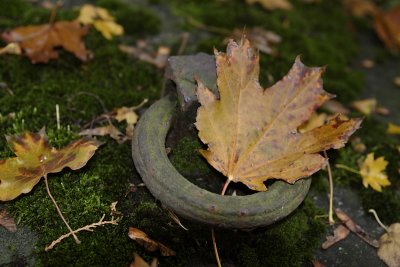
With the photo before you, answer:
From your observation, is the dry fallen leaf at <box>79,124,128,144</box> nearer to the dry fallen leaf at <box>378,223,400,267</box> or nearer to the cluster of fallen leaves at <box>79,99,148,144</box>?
the cluster of fallen leaves at <box>79,99,148,144</box>

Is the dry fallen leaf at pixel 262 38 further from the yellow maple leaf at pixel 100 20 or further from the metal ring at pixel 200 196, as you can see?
the metal ring at pixel 200 196

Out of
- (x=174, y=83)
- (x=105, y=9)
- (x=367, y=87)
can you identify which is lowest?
(x=367, y=87)

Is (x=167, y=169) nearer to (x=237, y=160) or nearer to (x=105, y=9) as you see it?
(x=237, y=160)

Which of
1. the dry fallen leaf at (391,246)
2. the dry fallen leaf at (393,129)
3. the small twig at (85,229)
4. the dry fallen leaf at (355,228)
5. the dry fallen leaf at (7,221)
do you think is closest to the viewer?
the small twig at (85,229)

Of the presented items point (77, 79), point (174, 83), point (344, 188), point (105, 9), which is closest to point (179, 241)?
point (174, 83)

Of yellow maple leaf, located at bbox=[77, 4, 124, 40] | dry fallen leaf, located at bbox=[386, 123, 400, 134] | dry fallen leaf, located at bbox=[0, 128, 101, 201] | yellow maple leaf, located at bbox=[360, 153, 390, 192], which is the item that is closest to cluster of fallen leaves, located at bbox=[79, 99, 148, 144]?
dry fallen leaf, located at bbox=[0, 128, 101, 201]

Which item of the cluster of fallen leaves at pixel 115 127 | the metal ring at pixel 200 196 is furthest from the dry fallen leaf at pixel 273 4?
the metal ring at pixel 200 196

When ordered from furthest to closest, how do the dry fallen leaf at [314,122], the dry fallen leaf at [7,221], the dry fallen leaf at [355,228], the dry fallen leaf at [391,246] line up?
the dry fallen leaf at [314,122]
the dry fallen leaf at [355,228]
the dry fallen leaf at [391,246]
the dry fallen leaf at [7,221]
